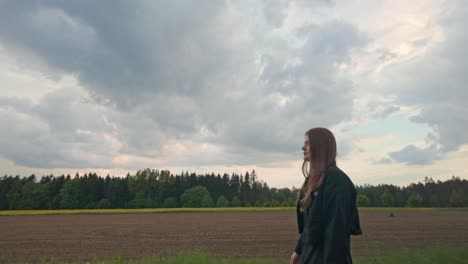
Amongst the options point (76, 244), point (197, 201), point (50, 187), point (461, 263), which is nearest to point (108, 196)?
point (50, 187)

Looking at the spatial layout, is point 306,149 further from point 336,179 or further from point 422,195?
point 422,195

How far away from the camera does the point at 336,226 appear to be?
278 centimetres

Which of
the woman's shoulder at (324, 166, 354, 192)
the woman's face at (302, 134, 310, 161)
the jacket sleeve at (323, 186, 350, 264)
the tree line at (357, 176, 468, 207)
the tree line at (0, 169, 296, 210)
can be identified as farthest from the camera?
the tree line at (357, 176, 468, 207)

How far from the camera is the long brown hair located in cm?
301

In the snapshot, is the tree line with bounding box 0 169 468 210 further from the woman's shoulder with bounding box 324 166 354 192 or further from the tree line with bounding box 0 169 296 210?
the woman's shoulder with bounding box 324 166 354 192

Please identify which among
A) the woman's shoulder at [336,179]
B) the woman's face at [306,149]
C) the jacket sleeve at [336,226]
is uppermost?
the woman's face at [306,149]

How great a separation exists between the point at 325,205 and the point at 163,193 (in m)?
102

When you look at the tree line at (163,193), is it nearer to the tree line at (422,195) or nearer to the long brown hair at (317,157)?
the tree line at (422,195)

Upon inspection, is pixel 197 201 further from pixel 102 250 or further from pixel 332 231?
pixel 332 231

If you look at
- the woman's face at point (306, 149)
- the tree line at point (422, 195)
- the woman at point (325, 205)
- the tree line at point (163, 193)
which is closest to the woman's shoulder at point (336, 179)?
the woman at point (325, 205)

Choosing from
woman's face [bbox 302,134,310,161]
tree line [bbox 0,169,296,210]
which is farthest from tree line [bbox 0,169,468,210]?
woman's face [bbox 302,134,310,161]

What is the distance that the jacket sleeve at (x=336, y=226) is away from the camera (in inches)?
109

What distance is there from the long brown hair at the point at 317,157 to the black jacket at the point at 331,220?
0.05 meters

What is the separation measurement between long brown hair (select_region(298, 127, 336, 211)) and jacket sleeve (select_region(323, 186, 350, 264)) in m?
0.16
